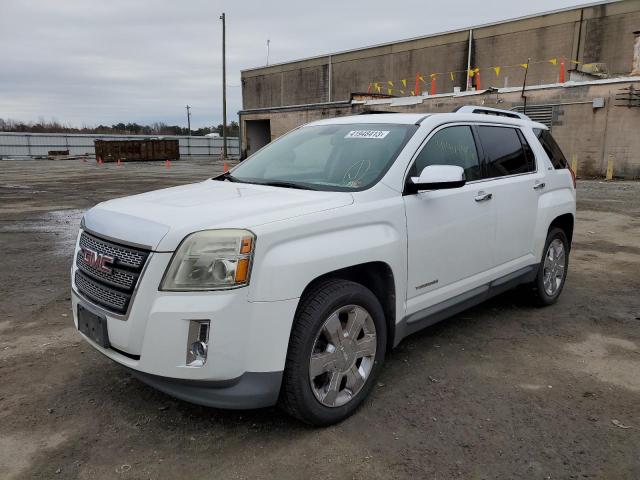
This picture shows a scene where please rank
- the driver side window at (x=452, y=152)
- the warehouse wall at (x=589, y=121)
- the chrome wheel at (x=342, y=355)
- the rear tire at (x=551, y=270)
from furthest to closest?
the warehouse wall at (x=589, y=121), the rear tire at (x=551, y=270), the driver side window at (x=452, y=152), the chrome wheel at (x=342, y=355)

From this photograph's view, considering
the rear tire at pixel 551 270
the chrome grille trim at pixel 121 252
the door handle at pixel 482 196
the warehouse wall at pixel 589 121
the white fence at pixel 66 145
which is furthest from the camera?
the white fence at pixel 66 145

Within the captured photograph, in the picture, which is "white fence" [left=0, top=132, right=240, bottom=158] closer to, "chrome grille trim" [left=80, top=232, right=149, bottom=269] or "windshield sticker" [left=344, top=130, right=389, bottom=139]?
"windshield sticker" [left=344, top=130, right=389, bottom=139]

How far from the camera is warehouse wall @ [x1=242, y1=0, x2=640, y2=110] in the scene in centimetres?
3177

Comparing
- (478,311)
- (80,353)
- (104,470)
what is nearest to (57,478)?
(104,470)

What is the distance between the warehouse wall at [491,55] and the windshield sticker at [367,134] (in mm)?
33751

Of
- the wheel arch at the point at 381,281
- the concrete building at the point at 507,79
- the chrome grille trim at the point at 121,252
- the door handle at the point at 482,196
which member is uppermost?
the concrete building at the point at 507,79

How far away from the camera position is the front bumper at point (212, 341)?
2.53 metres

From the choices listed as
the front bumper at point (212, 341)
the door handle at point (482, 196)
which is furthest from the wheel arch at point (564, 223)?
the front bumper at point (212, 341)

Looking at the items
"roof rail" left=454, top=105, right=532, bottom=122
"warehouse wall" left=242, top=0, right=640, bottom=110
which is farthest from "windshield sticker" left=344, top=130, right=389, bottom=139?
"warehouse wall" left=242, top=0, right=640, bottom=110

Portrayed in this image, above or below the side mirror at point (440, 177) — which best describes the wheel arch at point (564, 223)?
below

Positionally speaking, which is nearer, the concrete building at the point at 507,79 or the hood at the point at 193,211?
the hood at the point at 193,211

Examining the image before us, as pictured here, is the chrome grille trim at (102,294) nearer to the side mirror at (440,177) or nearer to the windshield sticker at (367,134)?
the side mirror at (440,177)

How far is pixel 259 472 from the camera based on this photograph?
2.57 m

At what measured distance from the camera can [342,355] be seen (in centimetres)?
299
